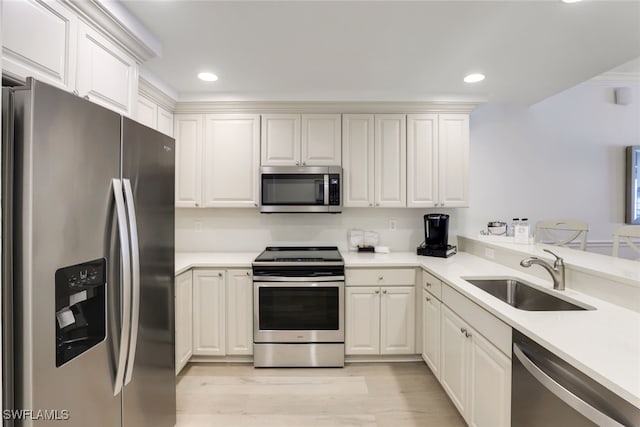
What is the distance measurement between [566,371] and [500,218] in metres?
2.68

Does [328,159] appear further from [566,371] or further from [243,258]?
[566,371]

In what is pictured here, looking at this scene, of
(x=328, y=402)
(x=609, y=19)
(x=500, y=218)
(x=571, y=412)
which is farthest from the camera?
(x=500, y=218)

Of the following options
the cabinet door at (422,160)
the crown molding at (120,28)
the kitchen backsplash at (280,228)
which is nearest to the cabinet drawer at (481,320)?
the cabinet door at (422,160)

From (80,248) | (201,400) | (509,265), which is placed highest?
(80,248)

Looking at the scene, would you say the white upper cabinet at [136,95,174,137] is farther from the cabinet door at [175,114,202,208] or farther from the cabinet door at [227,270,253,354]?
the cabinet door at [227,270,253,354]

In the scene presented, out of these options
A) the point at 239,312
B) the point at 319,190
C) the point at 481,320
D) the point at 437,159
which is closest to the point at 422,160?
the point at 437,159

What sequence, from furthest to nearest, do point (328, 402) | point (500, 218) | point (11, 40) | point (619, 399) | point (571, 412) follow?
point (500, 218) → point (328, 402) → point (11, 40) → point (571, 412) → point (619, 399)

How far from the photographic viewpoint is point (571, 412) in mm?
1017

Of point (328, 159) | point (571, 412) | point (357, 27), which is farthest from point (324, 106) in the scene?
point (571, 412)

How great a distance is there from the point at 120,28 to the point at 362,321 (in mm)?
2608

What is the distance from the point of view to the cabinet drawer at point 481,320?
4.63 ft

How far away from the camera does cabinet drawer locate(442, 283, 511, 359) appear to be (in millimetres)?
1410

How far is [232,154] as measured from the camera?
119 inches

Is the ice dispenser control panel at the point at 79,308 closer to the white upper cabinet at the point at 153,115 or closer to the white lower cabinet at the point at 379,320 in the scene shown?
the white upper cabinet at the point at 153,115
